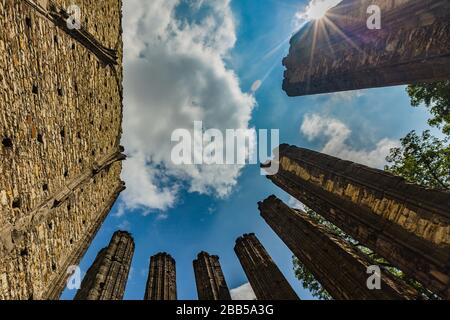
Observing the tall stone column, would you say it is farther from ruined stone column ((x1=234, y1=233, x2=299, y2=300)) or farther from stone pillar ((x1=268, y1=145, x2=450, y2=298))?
ruined stone column ((x1=234, y1=233, x2=299, y2=300))

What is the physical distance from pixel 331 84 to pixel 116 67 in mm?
6692

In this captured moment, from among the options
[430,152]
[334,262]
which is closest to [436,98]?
[430,152]

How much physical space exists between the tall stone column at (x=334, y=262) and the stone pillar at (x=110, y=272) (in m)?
5.26

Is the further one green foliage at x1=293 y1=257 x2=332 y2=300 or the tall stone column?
green foliage at x1=293 y1=257 x2=332 y2=300

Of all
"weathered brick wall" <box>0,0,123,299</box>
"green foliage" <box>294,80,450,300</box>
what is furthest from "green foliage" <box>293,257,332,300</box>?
"weathered brick wall" <box>0,0,123,299</box>

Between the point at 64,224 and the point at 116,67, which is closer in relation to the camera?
the point at 64,224

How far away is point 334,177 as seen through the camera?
573 centimetres

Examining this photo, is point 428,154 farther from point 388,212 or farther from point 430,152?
point 388,212

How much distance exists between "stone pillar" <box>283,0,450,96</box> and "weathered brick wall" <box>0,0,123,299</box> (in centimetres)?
611

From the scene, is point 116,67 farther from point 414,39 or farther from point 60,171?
point 414,39

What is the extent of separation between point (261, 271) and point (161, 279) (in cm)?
389

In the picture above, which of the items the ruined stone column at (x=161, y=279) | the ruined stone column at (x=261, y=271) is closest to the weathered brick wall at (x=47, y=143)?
the ruined stone column at (x=161, y=279)

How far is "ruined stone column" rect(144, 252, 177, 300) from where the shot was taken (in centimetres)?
1000
